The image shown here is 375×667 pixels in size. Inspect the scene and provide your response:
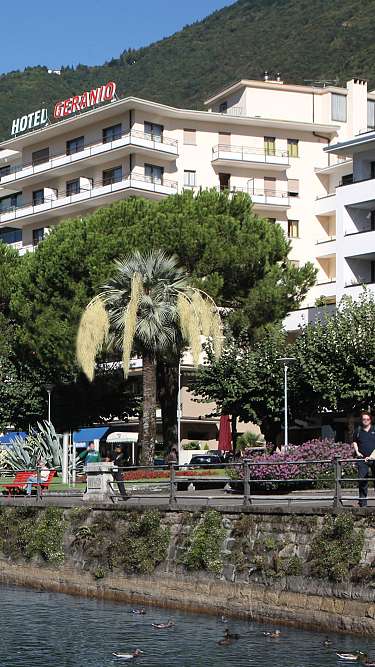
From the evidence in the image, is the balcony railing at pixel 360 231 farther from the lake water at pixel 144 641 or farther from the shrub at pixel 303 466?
the lake water at pixel 144 641

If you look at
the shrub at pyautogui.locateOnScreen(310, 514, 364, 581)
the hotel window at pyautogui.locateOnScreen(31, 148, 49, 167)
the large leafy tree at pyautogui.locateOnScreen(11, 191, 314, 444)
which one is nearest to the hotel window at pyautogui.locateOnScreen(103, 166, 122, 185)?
the hotel window at pyautogui.locateOnScreen(31, 148, 49, 167)

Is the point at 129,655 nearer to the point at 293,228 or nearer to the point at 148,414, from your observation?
the point at 148,414

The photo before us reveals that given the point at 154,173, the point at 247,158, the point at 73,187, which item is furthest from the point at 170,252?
the point at 73,187

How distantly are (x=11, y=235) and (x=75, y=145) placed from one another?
12.9m

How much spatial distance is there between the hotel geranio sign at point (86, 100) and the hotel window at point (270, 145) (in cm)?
1213

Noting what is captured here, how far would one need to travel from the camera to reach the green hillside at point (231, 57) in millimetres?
148375

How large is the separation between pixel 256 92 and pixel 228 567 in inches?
2901

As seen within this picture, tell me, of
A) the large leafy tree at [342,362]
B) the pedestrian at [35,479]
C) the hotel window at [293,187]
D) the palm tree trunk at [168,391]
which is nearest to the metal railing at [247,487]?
the pedestrian at [35,479]

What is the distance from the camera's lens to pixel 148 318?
44.3 meters

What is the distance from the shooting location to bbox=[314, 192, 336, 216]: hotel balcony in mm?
87562

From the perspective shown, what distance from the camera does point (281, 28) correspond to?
170625 mm

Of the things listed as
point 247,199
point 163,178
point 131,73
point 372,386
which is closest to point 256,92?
point 163,178

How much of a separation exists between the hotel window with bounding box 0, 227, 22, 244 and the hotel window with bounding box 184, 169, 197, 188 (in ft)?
55.1

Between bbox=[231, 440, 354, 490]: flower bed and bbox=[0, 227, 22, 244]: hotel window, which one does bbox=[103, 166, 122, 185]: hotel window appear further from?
bbox=[231, 440, 354, 490]: flower bed
